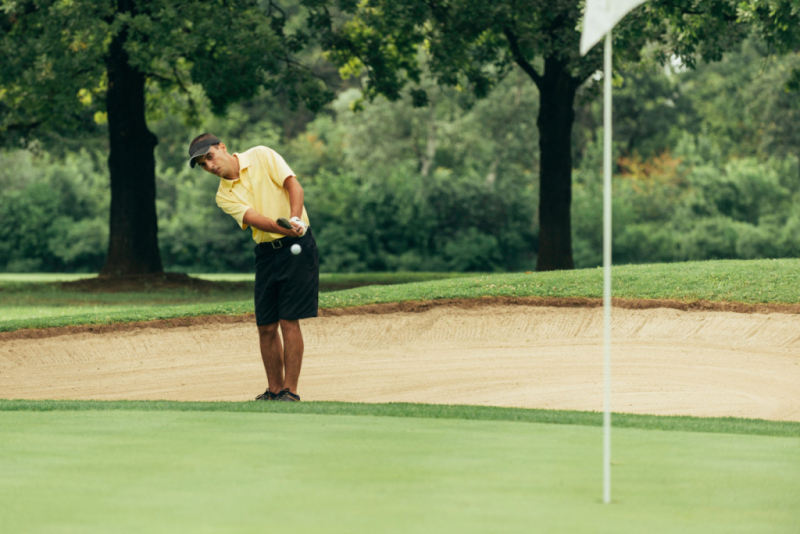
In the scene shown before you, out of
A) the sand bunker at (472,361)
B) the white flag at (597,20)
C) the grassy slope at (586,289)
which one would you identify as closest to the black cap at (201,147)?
the sand bunker at (472,361)

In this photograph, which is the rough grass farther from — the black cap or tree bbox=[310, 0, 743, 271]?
tree bbox=[310, 0, 743, 271]

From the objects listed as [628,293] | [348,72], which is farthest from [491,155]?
[628,293]

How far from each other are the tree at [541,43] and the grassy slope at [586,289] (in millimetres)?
5278

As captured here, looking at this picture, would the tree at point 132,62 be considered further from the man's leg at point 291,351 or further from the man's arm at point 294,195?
the man's leg at point 291,351

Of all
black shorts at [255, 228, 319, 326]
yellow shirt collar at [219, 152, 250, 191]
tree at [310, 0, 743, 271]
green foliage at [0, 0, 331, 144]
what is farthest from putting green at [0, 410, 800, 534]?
green foliage at [0, 0, 331, 144]

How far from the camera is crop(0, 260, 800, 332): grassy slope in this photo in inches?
503

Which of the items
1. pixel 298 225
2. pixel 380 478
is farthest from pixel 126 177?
pixel 380 478

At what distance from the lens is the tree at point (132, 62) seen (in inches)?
730

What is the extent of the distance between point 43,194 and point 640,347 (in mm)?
36010

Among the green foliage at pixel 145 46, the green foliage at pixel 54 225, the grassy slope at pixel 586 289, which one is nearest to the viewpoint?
the grassy slope at pixel 586 289

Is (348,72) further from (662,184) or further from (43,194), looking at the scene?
(662,184)

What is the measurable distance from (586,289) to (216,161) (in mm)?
7416

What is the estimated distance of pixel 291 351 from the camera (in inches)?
301

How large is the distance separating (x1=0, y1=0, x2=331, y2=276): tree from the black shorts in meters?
11.8
